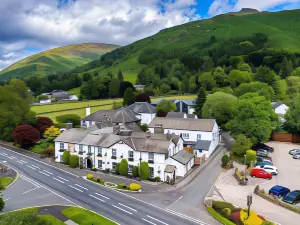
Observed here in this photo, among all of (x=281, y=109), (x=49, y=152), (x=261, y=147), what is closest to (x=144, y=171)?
(x=49, y=152)

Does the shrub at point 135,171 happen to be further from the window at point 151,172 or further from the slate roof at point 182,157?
the slate roof at point 182,157

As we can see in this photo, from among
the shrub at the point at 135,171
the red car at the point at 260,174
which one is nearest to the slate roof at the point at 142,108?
the shrub at the point at 135,171

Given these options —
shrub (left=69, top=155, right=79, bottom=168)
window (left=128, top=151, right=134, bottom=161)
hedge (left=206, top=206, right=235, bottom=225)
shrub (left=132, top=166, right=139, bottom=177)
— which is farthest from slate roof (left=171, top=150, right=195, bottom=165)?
shrub (left=69, top=155, right=79, bottom=168)

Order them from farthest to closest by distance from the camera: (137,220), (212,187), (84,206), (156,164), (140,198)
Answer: (156,164) < (212,187) < (140,198) < (84,206) < (137,220)

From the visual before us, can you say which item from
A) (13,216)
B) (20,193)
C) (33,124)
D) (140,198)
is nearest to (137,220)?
(140,198)

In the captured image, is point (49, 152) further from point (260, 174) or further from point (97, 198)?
point (260, 174)

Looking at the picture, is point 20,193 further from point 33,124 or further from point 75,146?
point 33,124
